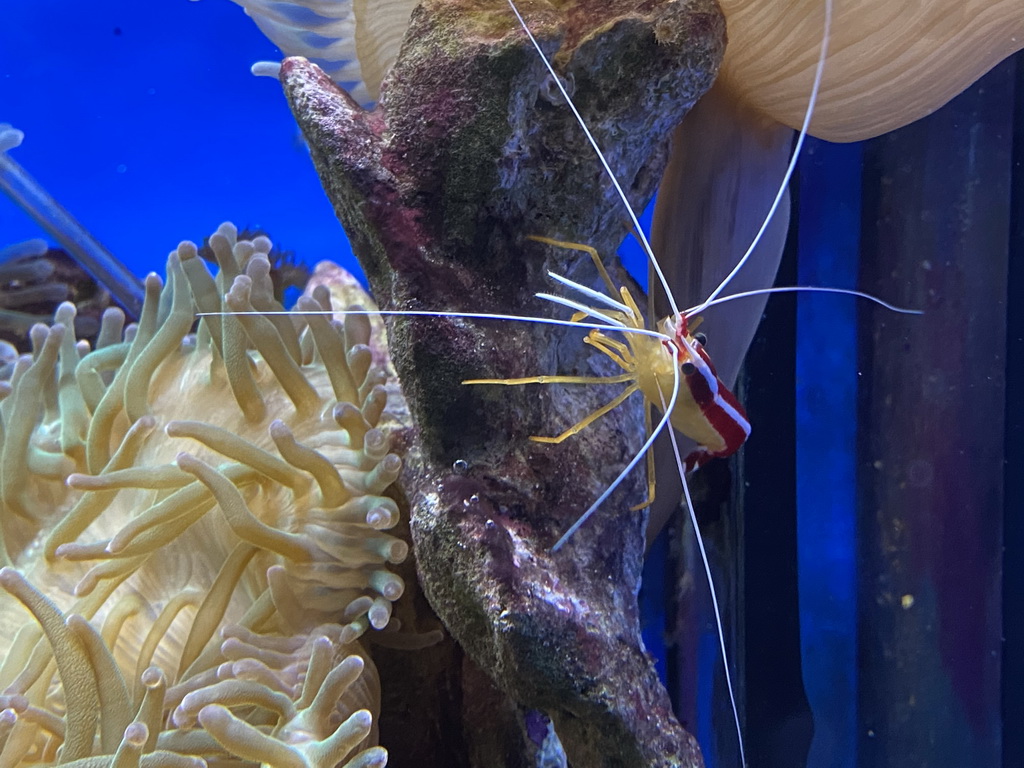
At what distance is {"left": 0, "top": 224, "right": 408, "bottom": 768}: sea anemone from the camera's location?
115 cm

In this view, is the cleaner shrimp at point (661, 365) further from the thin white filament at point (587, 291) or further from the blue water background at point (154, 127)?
the blue water background at point (154, 127)

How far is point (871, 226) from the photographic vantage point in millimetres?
2031

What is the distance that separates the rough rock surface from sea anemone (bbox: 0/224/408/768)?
0.24 metres

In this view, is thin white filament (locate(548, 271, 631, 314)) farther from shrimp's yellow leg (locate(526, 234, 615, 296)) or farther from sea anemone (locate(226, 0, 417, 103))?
sea anemone (locate(226, 0, 417, 103))

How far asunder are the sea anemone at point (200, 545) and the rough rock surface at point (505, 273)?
0.24 meters

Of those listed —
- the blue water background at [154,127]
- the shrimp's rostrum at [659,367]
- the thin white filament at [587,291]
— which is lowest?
the shrimp's rostrum at [659,367]

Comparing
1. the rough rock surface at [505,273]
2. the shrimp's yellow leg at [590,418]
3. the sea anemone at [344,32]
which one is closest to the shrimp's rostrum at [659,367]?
the shrimp's yellow leg at [590,418]

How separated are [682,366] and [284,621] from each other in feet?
3.21

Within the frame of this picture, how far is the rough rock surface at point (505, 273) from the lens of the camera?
107 cm

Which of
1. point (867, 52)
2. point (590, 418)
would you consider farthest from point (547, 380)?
point (867, 52)

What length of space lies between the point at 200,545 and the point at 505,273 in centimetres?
86

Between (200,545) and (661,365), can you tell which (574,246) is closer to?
(661,365)

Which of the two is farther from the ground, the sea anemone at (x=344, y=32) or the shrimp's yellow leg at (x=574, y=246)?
the sea anemone at (x=344, y=32)

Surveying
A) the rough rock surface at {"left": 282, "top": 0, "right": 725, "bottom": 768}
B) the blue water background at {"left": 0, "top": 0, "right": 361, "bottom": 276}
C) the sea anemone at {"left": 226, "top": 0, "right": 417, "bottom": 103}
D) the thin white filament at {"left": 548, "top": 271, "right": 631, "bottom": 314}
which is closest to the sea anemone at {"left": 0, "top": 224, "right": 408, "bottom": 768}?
the rough rock surface at {"left": 282, "top": 0, "right": 725, "bottom": 768}
